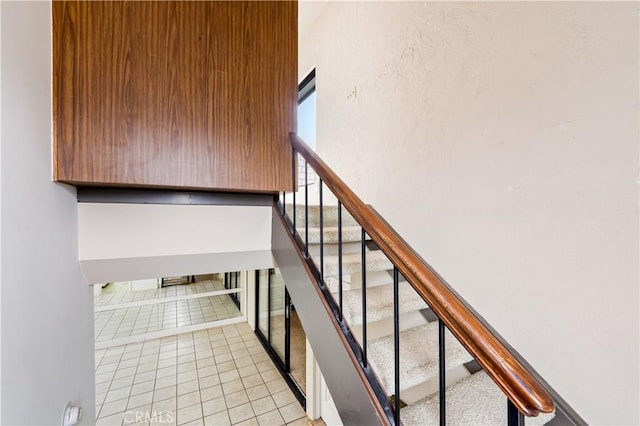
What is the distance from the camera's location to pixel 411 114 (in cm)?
189

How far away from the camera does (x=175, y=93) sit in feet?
4.48

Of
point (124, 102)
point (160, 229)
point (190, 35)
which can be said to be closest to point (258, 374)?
point (160, 229)

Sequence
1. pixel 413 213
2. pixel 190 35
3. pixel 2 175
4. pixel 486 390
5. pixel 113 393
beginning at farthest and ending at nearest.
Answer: pixel 113 393 < pixel 413 213 < pixel 190 35 < pixel 486 390 < pixel 2 175

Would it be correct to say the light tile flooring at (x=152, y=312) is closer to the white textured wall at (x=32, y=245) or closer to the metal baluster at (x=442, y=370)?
the white textured wall at (x=32, y=245)

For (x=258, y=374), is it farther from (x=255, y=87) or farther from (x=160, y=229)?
(x=255, y=87)

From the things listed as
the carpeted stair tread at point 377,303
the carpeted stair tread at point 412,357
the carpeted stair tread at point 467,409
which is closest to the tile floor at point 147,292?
the carpeted stair tread at point 377,303

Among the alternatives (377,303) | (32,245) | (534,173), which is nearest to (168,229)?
(32,245)

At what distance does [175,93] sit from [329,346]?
1.44 meters

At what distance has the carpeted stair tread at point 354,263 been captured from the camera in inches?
61.4

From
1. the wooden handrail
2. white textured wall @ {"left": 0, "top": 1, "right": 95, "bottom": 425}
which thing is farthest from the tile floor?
the wooden handrail

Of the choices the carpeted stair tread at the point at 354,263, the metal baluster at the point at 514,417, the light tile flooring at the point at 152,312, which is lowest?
the light tile flooring at the point at 152,312

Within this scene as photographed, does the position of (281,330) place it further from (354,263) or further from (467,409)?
(467,409)

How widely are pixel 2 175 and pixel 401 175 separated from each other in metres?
1.92

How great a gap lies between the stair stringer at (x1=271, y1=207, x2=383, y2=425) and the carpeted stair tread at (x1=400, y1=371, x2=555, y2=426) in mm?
195
